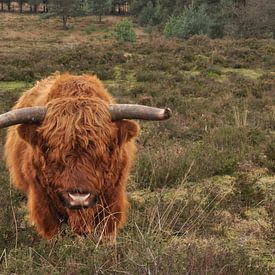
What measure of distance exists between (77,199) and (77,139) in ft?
1.42

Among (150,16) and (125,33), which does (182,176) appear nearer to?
(125,33)

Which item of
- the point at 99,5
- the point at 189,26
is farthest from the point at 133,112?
the point at 99,5

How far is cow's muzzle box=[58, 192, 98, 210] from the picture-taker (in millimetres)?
3385

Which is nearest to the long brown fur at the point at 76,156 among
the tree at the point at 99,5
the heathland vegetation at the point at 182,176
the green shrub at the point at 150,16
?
the heathland vegetation at the point at 182,176

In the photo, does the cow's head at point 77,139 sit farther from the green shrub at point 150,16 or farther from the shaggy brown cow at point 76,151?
the green shrub at point 150,16

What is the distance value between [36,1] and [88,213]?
2791 inches

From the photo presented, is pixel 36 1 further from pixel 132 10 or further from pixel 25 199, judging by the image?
pixel 25 199

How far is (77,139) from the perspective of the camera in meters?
3.46

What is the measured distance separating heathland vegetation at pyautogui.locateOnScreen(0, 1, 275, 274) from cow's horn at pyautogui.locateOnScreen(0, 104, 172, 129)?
87 centimetres

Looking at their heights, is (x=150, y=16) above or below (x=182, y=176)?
below

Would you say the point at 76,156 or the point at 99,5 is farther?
the point at 99,5

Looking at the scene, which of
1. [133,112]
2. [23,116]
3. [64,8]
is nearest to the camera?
[23,116]

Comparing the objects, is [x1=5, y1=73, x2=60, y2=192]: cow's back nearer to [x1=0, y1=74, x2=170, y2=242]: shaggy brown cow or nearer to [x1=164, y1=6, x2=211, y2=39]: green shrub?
[x1=0, y1=74, x2=170, y2=242]: shaggy brown cow

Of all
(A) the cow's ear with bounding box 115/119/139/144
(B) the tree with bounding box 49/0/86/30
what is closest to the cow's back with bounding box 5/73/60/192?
(A) the cow's ear with bounding box 115/119/139/144
